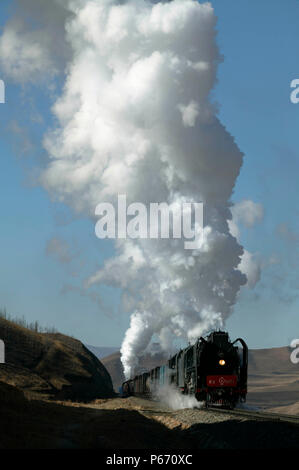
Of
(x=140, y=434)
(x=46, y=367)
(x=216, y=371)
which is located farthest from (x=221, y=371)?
(x=46, y=367)

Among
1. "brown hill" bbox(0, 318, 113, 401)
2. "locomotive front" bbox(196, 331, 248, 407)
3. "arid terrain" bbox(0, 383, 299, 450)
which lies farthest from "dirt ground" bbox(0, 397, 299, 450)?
"brown hill" bbox(0, 318, 113, 401)

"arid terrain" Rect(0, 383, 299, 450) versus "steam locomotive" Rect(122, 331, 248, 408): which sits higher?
"steam locomotive" Rect(122, 331, 248, 408)

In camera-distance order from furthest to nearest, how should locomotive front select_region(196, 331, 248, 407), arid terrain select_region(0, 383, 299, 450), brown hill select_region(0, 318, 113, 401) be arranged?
brown hill select_region(0, 318, 113, 401)
locomotive front select_region(196, 331, 248, 407)
arid terrain select_region(0, 383, 299, 450)

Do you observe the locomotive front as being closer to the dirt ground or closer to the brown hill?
the dirt ground

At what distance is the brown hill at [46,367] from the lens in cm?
5512

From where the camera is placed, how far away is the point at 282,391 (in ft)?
581

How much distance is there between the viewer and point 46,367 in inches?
2539

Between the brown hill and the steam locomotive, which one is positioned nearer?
Result: the steam locomotive

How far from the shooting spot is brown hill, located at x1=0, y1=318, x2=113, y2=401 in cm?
5512

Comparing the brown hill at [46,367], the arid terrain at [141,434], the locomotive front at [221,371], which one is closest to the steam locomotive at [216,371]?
the locomotive front at [221,371]

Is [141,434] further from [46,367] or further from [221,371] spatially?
[46,367]

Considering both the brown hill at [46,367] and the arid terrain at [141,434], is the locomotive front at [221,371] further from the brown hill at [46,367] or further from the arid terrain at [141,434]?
the brown hill at [46,367]

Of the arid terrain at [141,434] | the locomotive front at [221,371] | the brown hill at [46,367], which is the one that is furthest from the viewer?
the brown hill at [46,367]
